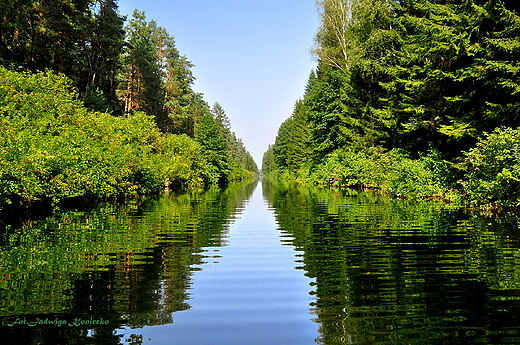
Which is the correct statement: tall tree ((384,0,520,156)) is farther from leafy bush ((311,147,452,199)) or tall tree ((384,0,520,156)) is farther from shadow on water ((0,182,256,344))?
shadow on water ((0,182,256,344))

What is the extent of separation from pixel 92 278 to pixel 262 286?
8.77 feet

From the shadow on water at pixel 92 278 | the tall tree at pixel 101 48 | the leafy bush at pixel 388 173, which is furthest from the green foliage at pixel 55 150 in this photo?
the leafy bush at pixel 388 173

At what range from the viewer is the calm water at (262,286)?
3.99 m

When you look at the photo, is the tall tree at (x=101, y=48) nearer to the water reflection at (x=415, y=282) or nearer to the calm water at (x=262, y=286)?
the calm water at (x=262, y=286)

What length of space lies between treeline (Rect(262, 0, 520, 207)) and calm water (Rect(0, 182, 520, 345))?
6.19 metres

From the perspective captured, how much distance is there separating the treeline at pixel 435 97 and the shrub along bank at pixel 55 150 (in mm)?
15649

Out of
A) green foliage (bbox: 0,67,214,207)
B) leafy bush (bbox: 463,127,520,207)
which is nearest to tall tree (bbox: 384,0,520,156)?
leafy bush (bbox: 463,127,520,207)

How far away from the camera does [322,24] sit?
124ft

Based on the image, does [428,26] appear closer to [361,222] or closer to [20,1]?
[361,222]

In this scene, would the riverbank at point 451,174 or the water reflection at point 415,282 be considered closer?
the water reflection at point 415,282

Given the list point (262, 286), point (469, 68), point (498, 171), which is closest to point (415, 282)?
point (262, 286)

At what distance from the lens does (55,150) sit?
571 inches

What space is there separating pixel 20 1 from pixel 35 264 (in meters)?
29.9

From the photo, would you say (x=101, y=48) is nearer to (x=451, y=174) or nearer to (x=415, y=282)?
(x=451, y=174)
